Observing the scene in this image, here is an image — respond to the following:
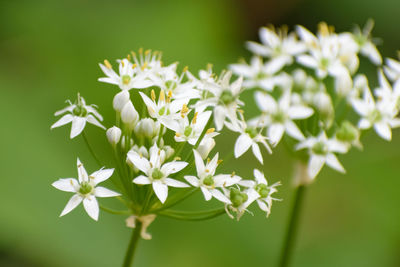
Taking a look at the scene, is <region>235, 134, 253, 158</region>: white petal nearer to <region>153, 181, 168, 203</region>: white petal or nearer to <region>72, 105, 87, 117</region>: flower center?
<region>153, 181, 168, 203</region>: white petal

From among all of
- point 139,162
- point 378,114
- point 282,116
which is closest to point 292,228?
point 282,116

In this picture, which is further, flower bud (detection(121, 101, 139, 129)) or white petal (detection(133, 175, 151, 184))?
flower bud (detection(121, 101, 139, 129))

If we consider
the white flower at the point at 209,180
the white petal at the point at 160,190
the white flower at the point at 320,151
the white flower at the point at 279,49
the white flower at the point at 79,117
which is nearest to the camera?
the white petal at the point at 160,190

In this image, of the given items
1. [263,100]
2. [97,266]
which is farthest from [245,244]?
[263,100]

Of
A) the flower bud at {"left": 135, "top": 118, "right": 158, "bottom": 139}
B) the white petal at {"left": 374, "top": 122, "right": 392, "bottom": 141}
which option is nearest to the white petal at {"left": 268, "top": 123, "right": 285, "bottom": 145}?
the white petal at {"left": 374, "top": 122, "right": 392, "bottom": 141}

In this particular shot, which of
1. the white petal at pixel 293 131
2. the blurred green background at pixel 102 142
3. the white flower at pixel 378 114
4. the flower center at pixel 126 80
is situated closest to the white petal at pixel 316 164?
the white petal at pixel 293 131

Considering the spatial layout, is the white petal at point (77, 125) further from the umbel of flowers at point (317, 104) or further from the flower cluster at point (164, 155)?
the umbel of flowers at point (317, 104)

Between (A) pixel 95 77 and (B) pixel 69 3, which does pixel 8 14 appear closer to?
(B) pixel 69 3
